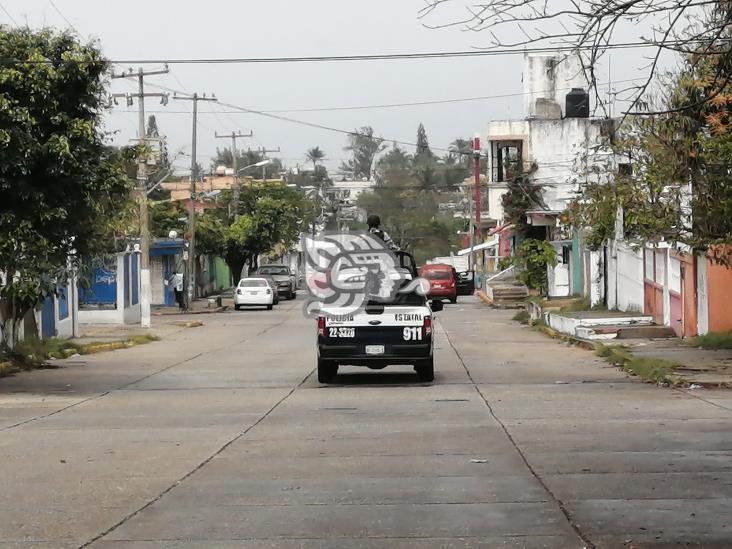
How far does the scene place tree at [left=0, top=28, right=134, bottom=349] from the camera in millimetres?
19578

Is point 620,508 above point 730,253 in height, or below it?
below

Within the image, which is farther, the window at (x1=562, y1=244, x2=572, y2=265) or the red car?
the red car

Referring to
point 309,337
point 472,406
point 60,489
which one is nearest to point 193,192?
point 309,337

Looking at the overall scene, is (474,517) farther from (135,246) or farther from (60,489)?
(135,246)

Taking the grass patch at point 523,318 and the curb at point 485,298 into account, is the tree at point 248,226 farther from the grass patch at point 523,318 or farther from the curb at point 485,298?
the grass patch at point 523,318

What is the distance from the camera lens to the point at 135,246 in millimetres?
47781

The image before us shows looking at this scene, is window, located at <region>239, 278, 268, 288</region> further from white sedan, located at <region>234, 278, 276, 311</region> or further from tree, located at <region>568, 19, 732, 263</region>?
tree, located at <region>568, 19, 732, 263</region>

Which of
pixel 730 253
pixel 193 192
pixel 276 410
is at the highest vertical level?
pixel 193 192

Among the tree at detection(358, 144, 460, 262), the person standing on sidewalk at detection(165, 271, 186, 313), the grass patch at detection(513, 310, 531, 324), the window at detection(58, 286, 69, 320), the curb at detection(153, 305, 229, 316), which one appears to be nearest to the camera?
the window at detection(58, 286, 69, 320)

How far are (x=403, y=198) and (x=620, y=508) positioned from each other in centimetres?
10711

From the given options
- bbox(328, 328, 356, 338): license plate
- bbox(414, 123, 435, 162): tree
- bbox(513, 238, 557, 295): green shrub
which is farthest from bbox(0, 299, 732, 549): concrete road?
bbox(414, 123, 435, 162): tree

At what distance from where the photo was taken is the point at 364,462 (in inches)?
479

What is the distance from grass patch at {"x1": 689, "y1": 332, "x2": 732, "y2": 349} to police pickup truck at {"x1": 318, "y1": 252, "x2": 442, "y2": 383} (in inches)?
308

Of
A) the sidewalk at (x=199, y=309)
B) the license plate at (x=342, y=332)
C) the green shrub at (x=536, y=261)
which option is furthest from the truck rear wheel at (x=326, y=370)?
the sidewalk at (x=199, y=309)
